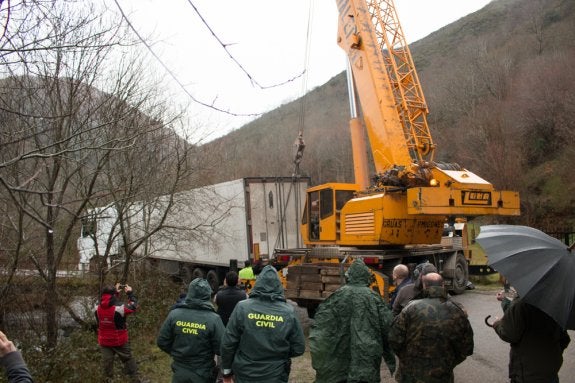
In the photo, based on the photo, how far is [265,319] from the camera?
4.25 meters

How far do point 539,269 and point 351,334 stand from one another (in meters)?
1.55

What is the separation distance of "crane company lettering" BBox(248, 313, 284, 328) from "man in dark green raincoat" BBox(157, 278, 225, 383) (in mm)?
742

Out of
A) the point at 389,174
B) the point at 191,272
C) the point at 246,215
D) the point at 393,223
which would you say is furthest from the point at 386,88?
the point at 191,272

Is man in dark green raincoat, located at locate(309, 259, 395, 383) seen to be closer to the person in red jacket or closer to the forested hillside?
the person in red jacket

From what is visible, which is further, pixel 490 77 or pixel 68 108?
pixel 490 77

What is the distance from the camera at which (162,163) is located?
1164 centimetres

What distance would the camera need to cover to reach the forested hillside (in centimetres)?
2678

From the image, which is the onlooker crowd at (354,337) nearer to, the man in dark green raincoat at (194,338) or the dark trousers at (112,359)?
the man in dark green raincoat at (194,338)

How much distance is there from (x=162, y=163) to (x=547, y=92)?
27614 mm

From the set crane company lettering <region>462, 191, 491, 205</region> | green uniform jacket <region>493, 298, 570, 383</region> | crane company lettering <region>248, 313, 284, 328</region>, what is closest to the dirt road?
crane company lettering <region>462, 191, 491, 205</region>

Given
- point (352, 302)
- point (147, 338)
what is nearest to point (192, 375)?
point (352, 302)

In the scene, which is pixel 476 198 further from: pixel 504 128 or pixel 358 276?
pixel 504 128

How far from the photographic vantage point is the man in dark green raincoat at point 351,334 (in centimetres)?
411

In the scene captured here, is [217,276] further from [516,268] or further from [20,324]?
[516,268]
